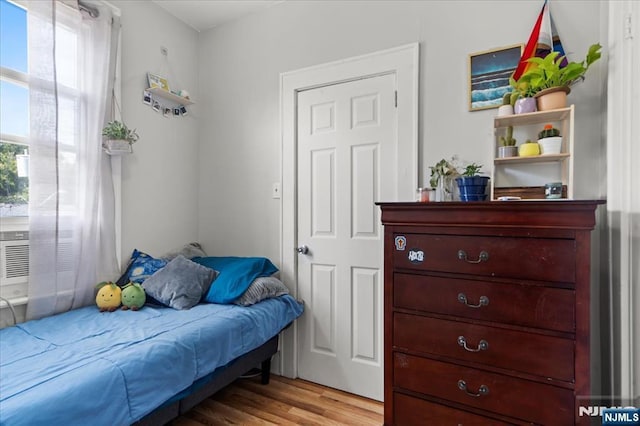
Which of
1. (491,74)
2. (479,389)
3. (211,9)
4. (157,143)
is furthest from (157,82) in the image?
(479,389)

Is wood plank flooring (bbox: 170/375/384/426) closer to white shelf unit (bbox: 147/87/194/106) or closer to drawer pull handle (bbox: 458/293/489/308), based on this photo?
drawer pull handle (bbox: 458/293/489/308)

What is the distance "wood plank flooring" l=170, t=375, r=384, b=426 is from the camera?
186 cm

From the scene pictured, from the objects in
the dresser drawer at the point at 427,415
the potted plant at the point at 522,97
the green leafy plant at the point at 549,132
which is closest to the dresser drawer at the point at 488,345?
the dresser drawer at the point at 427,415

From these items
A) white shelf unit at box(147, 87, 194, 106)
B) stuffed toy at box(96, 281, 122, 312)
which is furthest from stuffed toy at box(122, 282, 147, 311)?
white shelf unit at box(147, 87, 194, 106)

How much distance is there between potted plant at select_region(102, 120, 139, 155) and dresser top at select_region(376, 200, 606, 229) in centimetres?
174

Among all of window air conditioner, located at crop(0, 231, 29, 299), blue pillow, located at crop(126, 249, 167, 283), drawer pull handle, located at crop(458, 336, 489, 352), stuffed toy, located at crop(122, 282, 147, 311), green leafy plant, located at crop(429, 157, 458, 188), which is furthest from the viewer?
blue pillow, located at crop(126, 249, 167, 283)

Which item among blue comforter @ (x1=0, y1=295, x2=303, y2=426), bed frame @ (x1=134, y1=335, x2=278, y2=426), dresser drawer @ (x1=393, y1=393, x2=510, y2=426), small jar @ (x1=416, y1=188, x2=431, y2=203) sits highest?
small jar @ (x1=416, y1=188, x2=431, y2=203)

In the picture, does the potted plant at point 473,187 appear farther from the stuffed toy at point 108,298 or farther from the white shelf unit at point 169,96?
the white shelf unit at point 169,96

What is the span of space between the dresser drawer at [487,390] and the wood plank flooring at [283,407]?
2.32 ft

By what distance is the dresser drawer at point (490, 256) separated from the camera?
1151 millimetres

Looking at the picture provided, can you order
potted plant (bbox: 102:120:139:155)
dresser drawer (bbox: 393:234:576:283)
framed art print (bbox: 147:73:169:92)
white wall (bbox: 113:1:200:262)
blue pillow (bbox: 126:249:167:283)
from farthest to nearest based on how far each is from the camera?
framed art print (bbox: 147:73:169:92), white wall (bbox: 113:1:200:262), blue pillow (bbox: 126:249:167:283), potted plant (bbox: 102:120:139:155), dresser drawer (bbox: 393:234:576:283)

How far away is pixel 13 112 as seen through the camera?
1.78 m

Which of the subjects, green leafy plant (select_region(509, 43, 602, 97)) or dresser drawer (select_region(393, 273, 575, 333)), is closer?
dresser drawer (select_region(393, 273, 575, 333))

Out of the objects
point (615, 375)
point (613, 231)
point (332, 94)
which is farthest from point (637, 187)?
point (332, 94)
